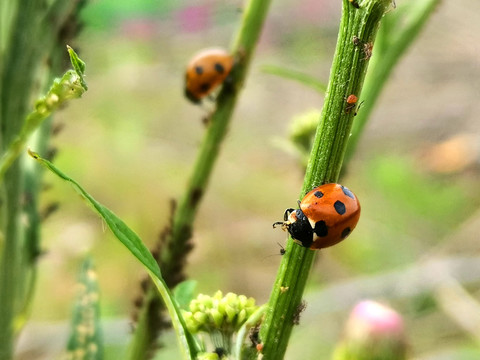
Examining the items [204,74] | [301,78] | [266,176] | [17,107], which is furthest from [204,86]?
[266,176]

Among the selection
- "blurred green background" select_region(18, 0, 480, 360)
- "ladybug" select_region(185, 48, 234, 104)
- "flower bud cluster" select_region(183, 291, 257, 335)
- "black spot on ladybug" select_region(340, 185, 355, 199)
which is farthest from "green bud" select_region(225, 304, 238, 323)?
"blurred green background" select_region(18, 0, 480, 360)

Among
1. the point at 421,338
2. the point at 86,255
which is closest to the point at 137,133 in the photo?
the point at 421,338

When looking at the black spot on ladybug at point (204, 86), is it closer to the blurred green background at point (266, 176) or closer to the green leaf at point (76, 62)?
the green leaf at point (76, 62)

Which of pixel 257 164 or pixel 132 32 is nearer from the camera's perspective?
pixel 257 164

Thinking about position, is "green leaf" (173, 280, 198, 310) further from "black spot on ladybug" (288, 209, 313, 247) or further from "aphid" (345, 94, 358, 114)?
"aphid" (345, 94, 358, 114)

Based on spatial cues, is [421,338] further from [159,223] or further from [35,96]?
[35,96]

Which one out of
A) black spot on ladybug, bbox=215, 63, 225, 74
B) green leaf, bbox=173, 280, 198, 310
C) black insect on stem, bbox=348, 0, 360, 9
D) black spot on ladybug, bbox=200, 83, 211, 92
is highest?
black spot on ladybug, bbox=200, 83, 211, 92
